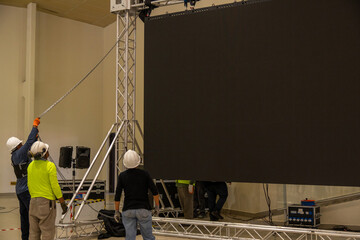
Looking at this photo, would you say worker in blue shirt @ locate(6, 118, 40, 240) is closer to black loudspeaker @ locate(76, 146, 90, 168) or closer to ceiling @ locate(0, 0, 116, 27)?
black loudspeaker @ locate(76, 146, 90, 168)

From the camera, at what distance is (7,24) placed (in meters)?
14.8

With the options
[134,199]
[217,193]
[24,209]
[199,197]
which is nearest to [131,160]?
[134,199]

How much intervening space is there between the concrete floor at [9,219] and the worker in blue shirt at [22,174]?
1332mm

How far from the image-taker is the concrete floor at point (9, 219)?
25.9 ft

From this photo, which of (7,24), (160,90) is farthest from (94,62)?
(160,90)

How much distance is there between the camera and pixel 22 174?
21.1 feet

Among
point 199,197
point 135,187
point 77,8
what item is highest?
point 77,8

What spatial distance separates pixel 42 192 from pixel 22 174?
0.94 metres

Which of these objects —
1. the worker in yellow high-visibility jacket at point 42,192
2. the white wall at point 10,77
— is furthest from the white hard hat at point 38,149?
the white wall at point 10,77

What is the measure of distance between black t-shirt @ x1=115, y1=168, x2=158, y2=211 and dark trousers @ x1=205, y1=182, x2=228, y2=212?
11.2 ft

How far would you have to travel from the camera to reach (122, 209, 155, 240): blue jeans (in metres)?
5.26

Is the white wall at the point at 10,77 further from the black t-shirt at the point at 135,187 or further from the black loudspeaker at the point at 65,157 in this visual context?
the black t-shirt at the point at 135,187

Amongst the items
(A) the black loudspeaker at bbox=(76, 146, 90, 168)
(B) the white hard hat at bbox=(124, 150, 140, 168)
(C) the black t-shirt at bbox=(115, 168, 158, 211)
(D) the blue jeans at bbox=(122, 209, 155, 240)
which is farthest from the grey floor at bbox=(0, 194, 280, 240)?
(B) the white hard hat at bbox=(124, 150, 140, 168)

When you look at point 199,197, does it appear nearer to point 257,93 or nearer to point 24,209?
point 257,93
